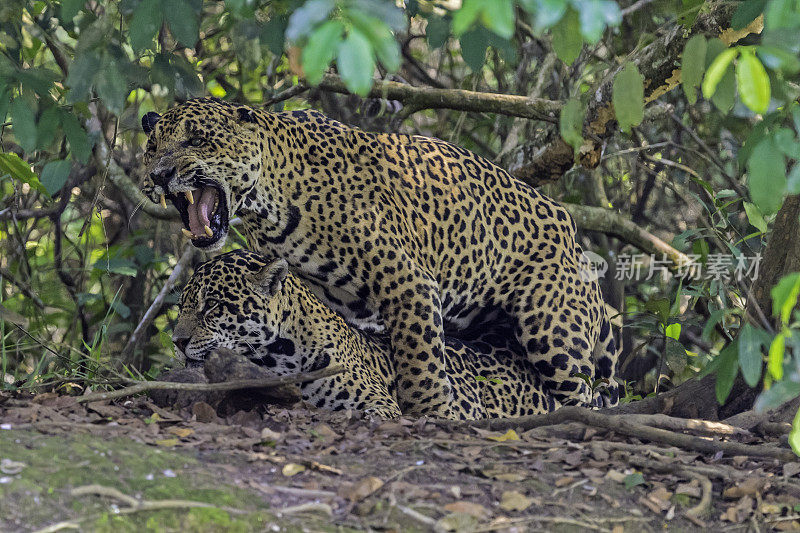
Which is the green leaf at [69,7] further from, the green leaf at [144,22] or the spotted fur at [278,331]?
the spotted fur at [278,331]

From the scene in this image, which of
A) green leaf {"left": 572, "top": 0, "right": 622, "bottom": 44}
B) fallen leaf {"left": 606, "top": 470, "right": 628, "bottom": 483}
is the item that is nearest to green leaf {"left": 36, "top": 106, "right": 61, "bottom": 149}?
fallen leaf {"left": 606, "top": 470, "right": 628, "bottom": 483}

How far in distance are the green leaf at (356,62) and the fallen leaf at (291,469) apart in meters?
1.93

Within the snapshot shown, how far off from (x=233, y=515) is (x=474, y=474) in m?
1.11

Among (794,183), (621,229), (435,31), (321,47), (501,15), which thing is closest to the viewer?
(501,15)

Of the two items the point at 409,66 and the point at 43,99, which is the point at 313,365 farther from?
the point at 409,66

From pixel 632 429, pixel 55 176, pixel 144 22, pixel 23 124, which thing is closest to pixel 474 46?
pixel 144 22

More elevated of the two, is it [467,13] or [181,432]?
[467,13]

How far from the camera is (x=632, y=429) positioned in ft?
15.1

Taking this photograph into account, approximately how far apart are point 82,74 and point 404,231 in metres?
2.28

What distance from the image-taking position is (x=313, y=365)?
18.9 ft

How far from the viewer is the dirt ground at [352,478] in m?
→ 3.43

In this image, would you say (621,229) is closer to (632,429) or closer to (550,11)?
(632,429)

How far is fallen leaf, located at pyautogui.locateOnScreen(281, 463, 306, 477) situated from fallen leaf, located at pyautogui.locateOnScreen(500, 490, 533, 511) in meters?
0.82

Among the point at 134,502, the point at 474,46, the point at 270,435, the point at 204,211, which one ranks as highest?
the point at 474,46
